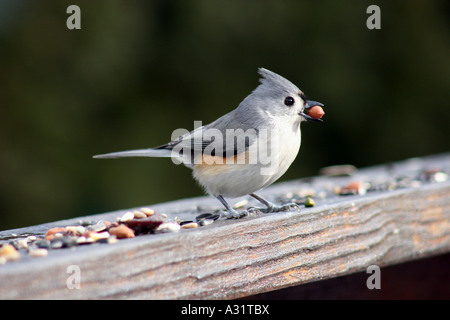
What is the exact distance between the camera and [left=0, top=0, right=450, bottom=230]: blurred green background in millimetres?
4941

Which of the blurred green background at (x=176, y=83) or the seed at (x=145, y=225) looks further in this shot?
the blurred green background at (x=176, y=83)

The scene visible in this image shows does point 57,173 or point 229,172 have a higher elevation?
point 229,172

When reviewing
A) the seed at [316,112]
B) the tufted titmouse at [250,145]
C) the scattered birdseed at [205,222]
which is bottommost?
the scattered birdseed at [205,222]

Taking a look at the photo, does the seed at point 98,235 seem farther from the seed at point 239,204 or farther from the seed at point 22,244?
the seed at point 239,204

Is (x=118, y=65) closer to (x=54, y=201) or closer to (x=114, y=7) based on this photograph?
(x=114, y=7)

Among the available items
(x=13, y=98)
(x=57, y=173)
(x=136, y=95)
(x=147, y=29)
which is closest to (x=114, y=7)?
(x=147, y=29)

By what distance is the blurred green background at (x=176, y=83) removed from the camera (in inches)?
195

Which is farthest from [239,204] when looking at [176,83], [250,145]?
[176,83]

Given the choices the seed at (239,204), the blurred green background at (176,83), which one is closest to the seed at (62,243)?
the seed at (239,204)

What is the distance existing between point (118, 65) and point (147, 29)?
50 cm

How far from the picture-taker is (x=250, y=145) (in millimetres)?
2320

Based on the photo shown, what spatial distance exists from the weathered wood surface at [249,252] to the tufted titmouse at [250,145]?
0.72ft

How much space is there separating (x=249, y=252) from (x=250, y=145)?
73cm

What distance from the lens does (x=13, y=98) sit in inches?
195
